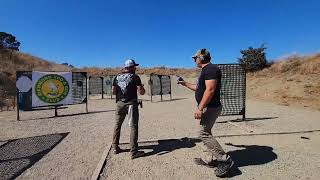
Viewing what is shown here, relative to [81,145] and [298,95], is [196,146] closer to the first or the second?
[81,145]

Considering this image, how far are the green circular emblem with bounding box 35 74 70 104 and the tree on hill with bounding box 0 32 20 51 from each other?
138 feet

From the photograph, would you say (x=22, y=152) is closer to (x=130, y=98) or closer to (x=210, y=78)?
(x=130, y=98)

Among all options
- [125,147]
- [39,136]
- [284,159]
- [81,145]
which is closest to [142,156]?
[125,147]

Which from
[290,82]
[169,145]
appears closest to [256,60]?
[290,82]

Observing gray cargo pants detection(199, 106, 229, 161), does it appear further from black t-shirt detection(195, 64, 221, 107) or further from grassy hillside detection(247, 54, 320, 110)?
grassy hillside detection(247, 54, 320, 110)

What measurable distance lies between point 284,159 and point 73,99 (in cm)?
1087

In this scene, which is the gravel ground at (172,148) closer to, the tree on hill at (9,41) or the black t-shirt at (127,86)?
the black t-shirt at (127,86)

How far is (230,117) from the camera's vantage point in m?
13.4

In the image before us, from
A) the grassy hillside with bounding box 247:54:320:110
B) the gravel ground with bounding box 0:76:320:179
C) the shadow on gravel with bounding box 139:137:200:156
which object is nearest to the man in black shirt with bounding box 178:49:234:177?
the gravel ground with bounding box 0:76:320:179

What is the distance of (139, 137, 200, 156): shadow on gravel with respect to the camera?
7.87m

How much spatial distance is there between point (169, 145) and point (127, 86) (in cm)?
196

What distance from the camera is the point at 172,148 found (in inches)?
320

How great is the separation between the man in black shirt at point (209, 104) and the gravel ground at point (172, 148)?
298 mm

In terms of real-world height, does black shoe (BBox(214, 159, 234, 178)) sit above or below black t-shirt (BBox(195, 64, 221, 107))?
below
